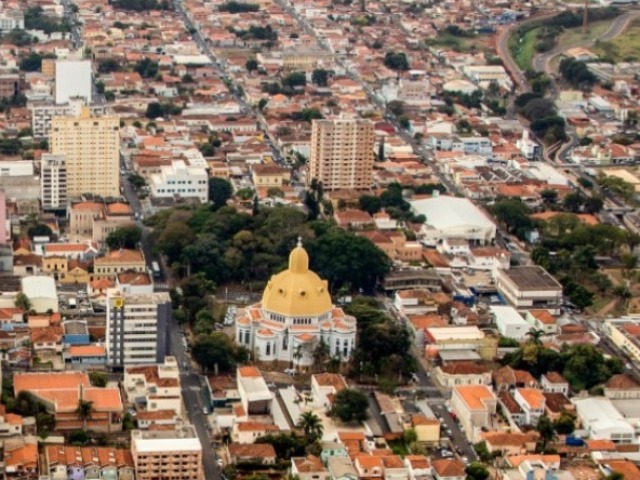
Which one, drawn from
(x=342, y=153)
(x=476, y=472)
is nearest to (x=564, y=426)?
(x=476, y=472)

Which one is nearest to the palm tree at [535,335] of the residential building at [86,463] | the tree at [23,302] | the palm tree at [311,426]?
the palm tree at [311,426]

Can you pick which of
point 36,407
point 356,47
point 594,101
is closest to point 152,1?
point 356,47

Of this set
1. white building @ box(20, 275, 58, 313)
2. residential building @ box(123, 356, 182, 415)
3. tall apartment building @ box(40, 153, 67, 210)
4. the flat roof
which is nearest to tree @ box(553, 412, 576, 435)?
the flat roof

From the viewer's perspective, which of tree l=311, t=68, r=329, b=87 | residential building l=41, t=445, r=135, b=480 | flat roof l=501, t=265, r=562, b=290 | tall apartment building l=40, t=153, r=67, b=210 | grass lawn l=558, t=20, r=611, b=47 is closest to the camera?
residential building l=41, t=445, r=135, b=480

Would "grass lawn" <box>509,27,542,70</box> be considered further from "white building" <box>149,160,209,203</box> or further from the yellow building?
"white building" <box>149,160,209,203</box>

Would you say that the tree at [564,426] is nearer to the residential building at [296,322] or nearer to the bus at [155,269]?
the residential building at [296,322]

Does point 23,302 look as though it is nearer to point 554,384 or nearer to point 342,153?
point 554,384

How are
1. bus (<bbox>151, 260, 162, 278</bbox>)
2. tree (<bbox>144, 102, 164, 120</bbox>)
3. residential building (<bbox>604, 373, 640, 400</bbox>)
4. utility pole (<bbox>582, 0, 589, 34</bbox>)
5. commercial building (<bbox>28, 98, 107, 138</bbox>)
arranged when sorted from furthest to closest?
utility pole (<bbox>582, 0, 589, 34</bbox>) < tree (<bbox>144, 102, 164, 120</bbox>) < commercial building (<bbox>28, 98, 107, 138</bbox>) < bus (<bbox>151, 260, 162, 278</bbox>) < residential building (<bbox>604, 373, 640, 400</bbox>)
